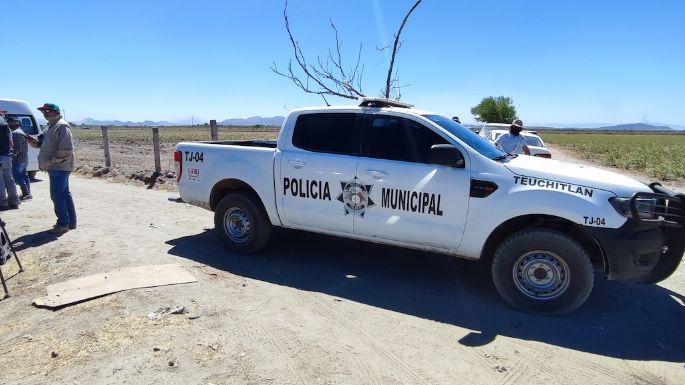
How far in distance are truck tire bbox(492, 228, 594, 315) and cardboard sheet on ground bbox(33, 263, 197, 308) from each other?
10.6ft

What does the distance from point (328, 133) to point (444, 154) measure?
149 cm

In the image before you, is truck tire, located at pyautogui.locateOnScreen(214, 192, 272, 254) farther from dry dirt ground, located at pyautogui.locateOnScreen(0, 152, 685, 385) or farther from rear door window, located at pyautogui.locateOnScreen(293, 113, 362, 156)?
rear door window, located at pyautogui.locateOnScreen(293, 113, 362, 156)

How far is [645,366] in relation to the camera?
11.0 ft

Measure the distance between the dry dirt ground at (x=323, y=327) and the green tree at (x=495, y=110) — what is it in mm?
88589

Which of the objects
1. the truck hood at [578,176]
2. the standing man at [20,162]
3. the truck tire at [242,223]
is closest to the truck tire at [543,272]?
the truck hood at [578,176]

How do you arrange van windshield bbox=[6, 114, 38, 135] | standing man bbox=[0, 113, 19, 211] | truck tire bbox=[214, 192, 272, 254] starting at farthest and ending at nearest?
van windshield bbox=[6, 114, 38, 135], standing man bbox=[0, 113, 19, 211], truck tire bbox=[214, 192, 272, 254]

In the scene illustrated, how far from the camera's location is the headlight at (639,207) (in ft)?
12.7

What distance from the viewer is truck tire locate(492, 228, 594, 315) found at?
13.2ft

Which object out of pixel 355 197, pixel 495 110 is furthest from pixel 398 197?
pixel 495 110

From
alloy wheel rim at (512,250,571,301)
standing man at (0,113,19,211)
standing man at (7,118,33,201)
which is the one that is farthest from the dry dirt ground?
standing man at (7,118,33,201)

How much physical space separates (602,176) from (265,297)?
338cm

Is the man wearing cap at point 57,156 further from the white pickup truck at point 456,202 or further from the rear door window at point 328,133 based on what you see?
the rear door window at point 328,133

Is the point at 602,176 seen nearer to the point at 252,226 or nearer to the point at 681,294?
the point at 681,294

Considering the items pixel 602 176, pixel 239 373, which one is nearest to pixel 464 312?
pixel 602 176
